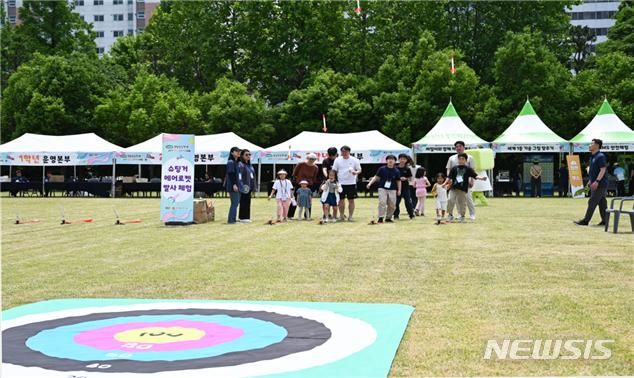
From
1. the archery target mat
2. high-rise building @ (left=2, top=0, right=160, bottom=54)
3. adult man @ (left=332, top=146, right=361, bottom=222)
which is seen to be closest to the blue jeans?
adult man @ (left=332, top=146, right=361, bottom=222)

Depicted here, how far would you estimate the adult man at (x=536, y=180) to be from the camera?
34938 millimetres

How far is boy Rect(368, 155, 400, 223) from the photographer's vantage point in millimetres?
18234

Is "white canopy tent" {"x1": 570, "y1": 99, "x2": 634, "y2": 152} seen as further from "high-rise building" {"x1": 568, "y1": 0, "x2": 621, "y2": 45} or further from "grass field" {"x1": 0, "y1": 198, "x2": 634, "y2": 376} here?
"high-rise building" {"x1": 568, "y1": 0, "x2": 621, "y2": 45}

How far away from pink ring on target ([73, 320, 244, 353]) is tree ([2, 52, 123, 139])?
157 feet

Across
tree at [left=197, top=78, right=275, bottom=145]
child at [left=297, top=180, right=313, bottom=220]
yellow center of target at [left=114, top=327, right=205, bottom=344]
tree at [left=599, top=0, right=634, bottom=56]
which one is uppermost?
tree at [left=599, top=0, right=634, bottom=56]

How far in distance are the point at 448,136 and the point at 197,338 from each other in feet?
99.1

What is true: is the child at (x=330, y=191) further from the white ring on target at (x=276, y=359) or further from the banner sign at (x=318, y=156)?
the banner sign at (x=318, y=156)

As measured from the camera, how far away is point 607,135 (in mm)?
34375

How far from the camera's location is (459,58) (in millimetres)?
46625

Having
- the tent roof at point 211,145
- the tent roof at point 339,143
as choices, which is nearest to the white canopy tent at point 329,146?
the tent roof at point 339,143

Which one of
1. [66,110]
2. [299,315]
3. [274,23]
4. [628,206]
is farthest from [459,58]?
[299,315]

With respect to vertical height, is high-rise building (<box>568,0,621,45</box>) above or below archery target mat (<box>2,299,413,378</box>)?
above

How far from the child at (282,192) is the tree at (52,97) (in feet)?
119

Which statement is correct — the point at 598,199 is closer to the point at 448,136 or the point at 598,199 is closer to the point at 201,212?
the point at 201,212
